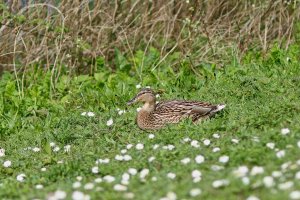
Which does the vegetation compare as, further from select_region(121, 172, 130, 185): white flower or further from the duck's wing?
the duck's wing

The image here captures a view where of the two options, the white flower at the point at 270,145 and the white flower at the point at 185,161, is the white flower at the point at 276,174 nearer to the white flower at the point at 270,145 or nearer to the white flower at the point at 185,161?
the white flower at the point at 270,145

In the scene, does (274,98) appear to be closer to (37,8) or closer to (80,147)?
(80,147)

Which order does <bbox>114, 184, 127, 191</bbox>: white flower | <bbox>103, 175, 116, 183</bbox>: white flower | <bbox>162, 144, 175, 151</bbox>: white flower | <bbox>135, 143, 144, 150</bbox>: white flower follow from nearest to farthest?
<bbox>114, 184, 127, 191</bbox>: white flower
<bbox>103, 175, 116, 183</bbox>: white flower
<bbox>162, 144, 175, 151</bbox>: white flower
<bbox>135, 143, 144, 150</bbox>: white flower

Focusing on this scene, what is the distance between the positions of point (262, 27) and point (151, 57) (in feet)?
5.11

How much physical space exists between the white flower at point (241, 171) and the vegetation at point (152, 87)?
1 cm

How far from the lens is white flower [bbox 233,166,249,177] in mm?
5638

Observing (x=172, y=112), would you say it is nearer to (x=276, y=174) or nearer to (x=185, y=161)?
(x=185, y=161)

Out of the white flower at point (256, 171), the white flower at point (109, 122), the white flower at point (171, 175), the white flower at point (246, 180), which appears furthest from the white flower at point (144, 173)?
the white flower at point (109, 122)

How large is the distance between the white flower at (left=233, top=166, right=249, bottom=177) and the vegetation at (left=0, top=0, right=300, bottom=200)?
14mm

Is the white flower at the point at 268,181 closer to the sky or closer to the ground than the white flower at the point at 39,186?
closer to the sky

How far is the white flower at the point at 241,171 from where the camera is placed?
5.64 metres

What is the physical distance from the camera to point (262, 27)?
11195 mm

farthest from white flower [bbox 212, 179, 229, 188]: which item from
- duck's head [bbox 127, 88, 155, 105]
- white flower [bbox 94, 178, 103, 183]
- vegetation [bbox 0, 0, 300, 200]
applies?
duck's head [bbox 127, 88, 155, 105]

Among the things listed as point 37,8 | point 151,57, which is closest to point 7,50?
point 37,8
